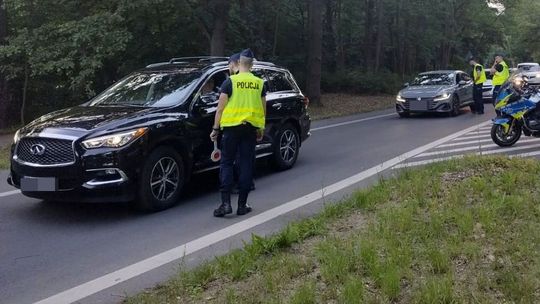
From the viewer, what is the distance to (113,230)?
6.22 meters

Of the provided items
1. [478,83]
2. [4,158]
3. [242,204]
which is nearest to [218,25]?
[478,83]

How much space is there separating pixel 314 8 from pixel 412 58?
24137mm

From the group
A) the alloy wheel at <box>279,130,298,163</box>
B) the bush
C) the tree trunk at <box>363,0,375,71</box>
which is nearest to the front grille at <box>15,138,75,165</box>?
the alloy wheel at <box>279,130,298,163</box>

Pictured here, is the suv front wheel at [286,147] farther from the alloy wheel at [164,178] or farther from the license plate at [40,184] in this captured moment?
the license plate at [40,184]

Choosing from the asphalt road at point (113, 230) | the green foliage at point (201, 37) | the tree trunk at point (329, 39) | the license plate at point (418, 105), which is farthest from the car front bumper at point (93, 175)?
the tree trunk at point (329, 39)

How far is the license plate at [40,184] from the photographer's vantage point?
6.30 meters

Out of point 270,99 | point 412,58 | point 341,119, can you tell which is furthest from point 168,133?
point 412,58

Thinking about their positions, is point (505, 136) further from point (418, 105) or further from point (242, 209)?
point (418, 105)

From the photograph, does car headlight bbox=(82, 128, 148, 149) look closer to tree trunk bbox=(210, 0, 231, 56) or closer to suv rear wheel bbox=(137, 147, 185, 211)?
suv rear wheel bbox=(137, 147, 185, 211)

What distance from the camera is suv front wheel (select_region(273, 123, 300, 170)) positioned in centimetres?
920

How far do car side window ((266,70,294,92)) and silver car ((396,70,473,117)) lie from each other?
981cm

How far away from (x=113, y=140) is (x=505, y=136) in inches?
312

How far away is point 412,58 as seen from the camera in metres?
45.0

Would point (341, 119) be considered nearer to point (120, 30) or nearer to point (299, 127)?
point (120, 30)
